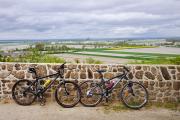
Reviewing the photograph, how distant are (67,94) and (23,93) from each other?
1216mm

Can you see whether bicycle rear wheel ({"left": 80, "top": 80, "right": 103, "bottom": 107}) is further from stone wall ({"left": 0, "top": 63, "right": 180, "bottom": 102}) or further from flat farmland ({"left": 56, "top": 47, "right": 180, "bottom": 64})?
flat farmland ({"left": 56, "top": 47, "right": 180, "bottom": 64})

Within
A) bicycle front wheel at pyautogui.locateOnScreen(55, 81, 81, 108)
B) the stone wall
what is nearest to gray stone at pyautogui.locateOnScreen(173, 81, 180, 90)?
the stone wall

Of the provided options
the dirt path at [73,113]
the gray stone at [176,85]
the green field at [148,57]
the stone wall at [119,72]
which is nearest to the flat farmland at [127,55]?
the green field at [148,57]

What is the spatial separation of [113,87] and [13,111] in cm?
276

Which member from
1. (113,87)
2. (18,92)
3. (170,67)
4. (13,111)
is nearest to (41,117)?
(13,111)

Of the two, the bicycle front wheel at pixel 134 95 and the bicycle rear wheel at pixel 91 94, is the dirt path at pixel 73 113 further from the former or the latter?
the bicycle front wheel at pixel 134 95

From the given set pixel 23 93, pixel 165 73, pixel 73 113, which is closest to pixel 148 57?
pixel 165 73

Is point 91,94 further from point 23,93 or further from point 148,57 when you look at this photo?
point 148,57

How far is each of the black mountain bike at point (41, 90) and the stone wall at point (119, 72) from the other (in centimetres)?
25

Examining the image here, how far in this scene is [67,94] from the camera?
8727mm

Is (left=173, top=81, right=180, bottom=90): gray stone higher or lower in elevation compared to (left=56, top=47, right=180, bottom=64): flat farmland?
higher

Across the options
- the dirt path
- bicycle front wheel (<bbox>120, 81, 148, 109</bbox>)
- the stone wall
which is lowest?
the dirt path

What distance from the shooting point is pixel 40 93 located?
Answer: 342 inches

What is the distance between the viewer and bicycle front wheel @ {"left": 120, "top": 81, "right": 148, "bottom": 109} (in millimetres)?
8562
